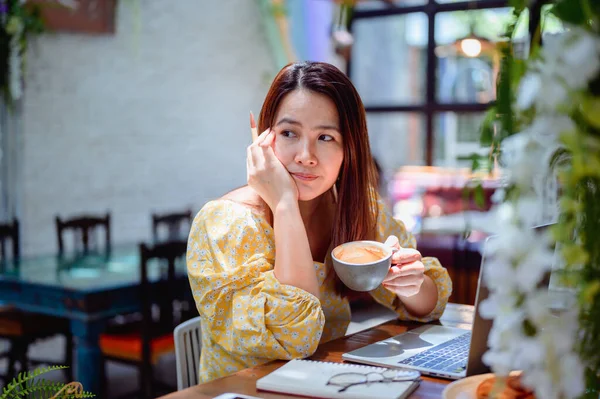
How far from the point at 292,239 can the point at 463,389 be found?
542 mm

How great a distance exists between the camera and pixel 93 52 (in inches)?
200

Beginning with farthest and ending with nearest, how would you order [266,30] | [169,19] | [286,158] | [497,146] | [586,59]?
[266,30] < [169,19] < [286,158] < [497,146] < [586,59]

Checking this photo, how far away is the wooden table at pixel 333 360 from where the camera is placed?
113 centimetres

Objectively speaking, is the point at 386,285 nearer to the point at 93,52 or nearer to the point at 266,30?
the point at 93,52

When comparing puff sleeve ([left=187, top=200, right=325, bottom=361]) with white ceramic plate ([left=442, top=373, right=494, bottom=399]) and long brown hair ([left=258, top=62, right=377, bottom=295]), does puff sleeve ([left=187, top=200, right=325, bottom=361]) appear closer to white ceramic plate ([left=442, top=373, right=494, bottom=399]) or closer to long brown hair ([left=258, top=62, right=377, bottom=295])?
long brown hair ([left=258, top=62, right=377, bottom=295])

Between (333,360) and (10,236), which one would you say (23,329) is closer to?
(10,236)

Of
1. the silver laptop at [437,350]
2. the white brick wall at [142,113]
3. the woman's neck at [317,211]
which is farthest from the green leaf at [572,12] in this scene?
the white brick wall at [142,113]

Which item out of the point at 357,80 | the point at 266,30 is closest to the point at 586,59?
the point at 266,30

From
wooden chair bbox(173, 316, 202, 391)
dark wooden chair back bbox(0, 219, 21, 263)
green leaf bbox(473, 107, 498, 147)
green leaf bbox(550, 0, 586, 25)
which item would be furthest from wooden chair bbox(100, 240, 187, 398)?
green leaf bbox(550, 0, 586, 25)

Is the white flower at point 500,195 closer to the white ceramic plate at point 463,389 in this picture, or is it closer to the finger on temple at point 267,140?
the white ceramic plate at point 463,389

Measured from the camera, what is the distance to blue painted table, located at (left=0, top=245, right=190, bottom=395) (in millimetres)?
2844

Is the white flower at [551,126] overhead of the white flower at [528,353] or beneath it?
overhead

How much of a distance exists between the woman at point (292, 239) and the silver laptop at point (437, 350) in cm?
9

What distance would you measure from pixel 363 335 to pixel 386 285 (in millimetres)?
117
